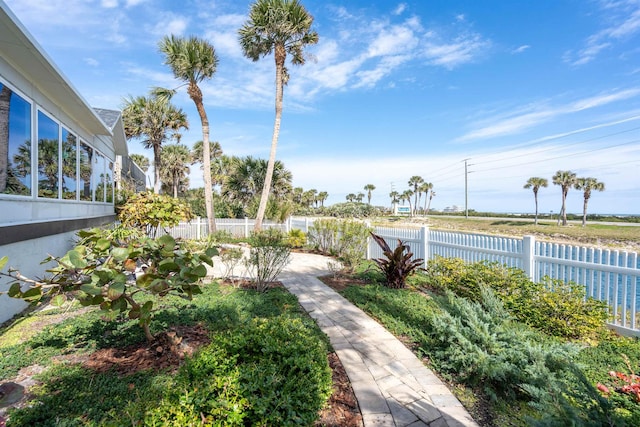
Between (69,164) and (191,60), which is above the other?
(191,60)

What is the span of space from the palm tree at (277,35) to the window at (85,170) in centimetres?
684

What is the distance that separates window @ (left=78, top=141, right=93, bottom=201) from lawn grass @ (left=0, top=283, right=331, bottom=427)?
5.52 m

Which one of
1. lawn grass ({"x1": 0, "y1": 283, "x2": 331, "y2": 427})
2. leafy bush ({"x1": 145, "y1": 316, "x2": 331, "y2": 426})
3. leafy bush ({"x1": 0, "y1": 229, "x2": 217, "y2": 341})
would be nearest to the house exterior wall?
lawn grass ({"x1": 0, "y1": 283, "x2": 331, "y2": 427})

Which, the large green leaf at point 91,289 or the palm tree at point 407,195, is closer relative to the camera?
the large green leaf at point 91,289

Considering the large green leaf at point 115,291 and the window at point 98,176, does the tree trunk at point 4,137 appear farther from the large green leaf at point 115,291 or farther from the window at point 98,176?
the window at point 98,176

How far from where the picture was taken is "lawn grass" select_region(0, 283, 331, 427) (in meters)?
1.58

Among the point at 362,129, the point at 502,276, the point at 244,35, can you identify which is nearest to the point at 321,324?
the point at 502,276

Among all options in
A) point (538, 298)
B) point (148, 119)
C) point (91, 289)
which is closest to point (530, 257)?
point (538, 298)

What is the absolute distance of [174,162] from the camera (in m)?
28.1

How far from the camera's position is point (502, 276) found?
15.7ft

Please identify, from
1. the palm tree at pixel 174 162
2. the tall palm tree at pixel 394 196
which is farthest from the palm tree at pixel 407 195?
the palm tree at pixel 174 162

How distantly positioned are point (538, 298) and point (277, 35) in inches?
554

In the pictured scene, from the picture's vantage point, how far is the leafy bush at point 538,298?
384cm

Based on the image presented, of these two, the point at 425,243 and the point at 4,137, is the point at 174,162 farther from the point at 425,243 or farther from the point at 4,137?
the point at 425,243
